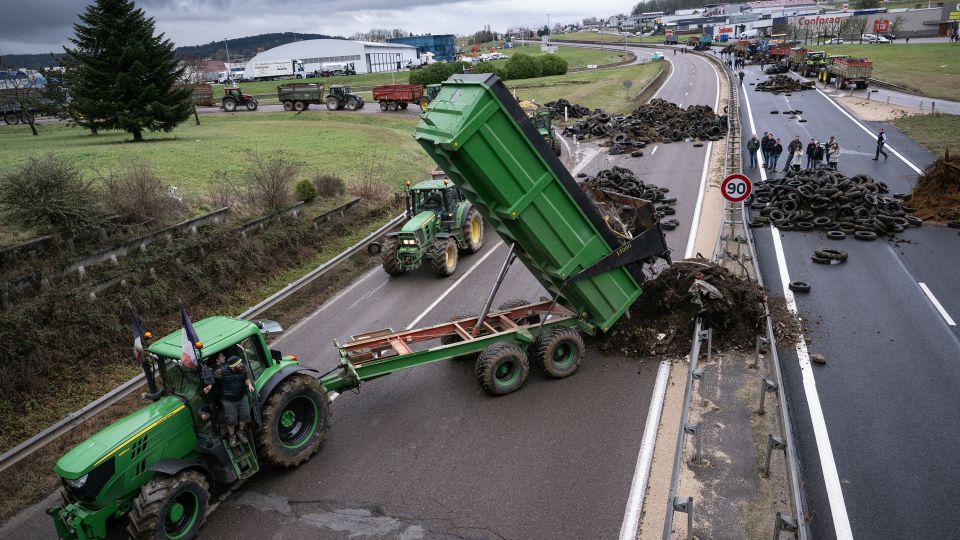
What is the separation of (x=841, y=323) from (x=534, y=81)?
54.1m

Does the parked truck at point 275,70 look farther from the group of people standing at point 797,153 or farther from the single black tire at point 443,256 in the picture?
the single black tire at point 443,256

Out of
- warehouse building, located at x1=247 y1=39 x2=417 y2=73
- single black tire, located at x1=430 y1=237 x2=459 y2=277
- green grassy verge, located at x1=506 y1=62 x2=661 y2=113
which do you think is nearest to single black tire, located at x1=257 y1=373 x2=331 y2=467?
single black tire, located at x1=430 y1=237 x2=459 y2=277

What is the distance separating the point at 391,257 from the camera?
15.2 metres

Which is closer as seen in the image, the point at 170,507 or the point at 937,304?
the point at 170,507

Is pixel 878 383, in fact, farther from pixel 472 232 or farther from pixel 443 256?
pixel 472 232

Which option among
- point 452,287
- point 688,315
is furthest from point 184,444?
point 688,315

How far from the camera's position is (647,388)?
31.1ft

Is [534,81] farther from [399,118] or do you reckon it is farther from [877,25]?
[877,25]

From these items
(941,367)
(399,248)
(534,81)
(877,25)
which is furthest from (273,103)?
(877,25)

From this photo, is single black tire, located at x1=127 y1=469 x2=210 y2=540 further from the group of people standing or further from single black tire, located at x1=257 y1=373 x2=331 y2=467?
the group of people standing

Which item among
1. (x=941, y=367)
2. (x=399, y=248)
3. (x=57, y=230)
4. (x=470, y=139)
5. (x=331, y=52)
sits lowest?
(x=941, y=367)

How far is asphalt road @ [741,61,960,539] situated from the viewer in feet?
22.3

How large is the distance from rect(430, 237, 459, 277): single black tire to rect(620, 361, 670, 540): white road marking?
6674 millimetres

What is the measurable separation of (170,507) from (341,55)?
370 ft
